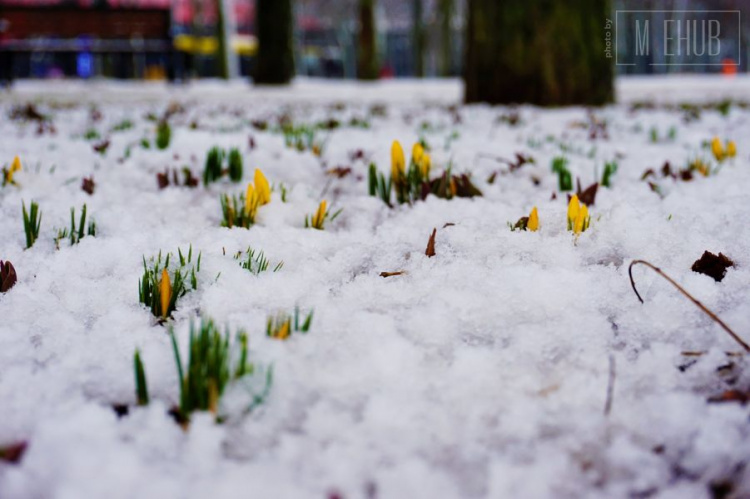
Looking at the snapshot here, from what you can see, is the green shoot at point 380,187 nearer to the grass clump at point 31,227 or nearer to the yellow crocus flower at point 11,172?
the grass clump at point 31,227

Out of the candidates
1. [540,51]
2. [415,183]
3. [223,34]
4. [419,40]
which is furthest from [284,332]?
[419,40]

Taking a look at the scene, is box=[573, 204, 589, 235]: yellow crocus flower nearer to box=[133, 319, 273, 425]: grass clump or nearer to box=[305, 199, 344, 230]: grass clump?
box=[305, 199, 344, 230]: grass clump

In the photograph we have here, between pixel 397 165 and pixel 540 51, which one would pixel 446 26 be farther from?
pixel 397 165

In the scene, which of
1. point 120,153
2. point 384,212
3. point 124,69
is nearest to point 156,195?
point 384,212

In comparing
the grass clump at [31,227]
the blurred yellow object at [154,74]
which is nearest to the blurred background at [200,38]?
the blurred yellow object at [154,74]

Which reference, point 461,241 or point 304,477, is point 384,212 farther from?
point 304,477

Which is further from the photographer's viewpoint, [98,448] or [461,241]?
[461,241]
